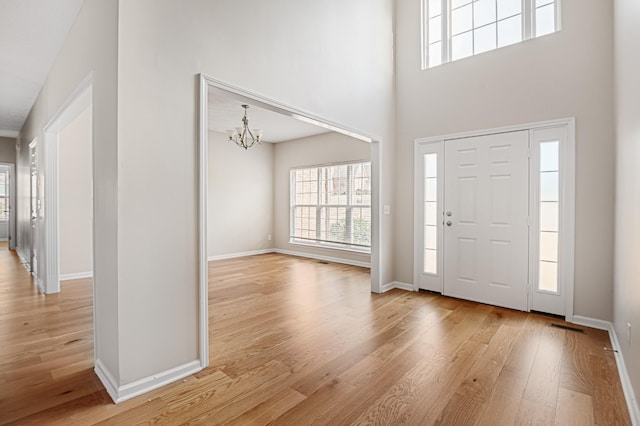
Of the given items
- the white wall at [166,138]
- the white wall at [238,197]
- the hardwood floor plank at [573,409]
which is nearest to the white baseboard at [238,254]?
the white wall at [238,197]

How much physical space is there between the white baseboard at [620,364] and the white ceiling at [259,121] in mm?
4118

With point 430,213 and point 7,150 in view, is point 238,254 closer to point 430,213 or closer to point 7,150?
point 430,213

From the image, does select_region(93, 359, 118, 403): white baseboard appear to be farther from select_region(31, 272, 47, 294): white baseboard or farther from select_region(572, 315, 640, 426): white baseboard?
select_region(572, 315, 640, 426): white baseboard

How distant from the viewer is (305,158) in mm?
6969

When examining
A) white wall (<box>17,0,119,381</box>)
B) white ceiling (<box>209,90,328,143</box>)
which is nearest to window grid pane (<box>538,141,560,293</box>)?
white ceiling (<box>209,90,328,143</box>)

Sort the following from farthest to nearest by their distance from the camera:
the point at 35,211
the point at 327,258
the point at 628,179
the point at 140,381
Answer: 1. the point at 327,258
2. the point at 35,211
3. the point at 628,179
4. the point at 140,381

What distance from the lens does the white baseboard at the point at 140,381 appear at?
6.14 feet

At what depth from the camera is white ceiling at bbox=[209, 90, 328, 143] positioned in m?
4.71

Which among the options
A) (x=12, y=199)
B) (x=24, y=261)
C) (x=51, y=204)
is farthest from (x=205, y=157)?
(x=12, y=199)

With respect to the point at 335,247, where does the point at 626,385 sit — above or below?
below

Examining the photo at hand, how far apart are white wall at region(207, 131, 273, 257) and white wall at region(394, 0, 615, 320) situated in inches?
165

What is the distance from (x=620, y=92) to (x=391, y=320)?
2773mm

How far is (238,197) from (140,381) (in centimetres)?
534

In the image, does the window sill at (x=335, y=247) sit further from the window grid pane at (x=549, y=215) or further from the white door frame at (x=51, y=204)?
the white door frame at (x=51, y=204)
